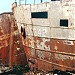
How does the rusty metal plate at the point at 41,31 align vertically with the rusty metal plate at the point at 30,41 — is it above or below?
above

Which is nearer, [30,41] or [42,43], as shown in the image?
[42,43]

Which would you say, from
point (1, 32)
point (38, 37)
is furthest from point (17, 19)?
point (38, 37)

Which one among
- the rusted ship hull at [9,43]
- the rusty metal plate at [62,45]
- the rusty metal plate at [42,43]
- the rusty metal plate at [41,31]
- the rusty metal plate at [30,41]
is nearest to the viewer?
the rusty metal plate at [62,45]

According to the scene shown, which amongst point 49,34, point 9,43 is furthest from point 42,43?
point 9,43

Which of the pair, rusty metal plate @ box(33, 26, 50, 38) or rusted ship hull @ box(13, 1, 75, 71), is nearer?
rusted ship hull @ box(13, 1, 75, 71)

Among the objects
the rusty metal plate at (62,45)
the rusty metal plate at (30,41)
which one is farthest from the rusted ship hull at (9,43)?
the rusty metal plate at (62,45)

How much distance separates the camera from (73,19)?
11.0 meters

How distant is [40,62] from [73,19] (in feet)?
12.5

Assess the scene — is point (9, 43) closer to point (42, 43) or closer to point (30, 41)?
point (30, 41)

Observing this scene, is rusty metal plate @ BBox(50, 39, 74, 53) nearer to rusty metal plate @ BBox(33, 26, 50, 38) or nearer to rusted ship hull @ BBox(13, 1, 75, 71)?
rusted ship hull @ BBox(13, 1, 75, 71)

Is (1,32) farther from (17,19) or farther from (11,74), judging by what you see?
(11,74)

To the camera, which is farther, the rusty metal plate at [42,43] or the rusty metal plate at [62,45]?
the rusty metal plate at [42,43]

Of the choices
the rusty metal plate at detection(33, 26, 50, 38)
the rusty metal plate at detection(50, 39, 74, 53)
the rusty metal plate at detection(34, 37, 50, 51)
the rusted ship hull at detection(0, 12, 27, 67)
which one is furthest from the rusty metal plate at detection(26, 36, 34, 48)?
the rusty metal plate at detection(50, 39, 74, 53)

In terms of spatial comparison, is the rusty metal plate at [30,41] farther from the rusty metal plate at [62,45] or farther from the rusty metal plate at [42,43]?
the rusty metal plate at [62,45]
